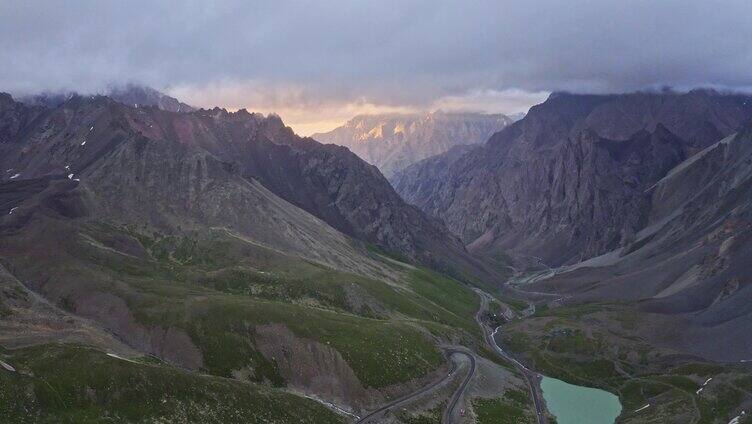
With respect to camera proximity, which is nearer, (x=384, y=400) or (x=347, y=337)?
(x=384, y=400)

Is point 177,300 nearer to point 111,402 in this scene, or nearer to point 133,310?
point 133,310

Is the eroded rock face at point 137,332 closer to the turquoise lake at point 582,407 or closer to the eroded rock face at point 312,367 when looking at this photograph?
the eroded rock face at point 312,367

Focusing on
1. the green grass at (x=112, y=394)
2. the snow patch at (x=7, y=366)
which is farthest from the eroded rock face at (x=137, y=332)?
the snow patch at (x=7, y=366)

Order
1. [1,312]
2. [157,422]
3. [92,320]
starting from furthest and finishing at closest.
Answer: [92,320]
[1,312]
[157,422]

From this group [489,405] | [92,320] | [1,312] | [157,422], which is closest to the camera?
[157,422]

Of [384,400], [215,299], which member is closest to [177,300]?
[215,299]

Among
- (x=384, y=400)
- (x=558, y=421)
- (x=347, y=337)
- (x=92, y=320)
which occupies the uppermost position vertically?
(x=92, y=320)

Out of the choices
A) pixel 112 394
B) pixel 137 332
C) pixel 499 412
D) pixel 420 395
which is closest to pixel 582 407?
pixel 499 412
